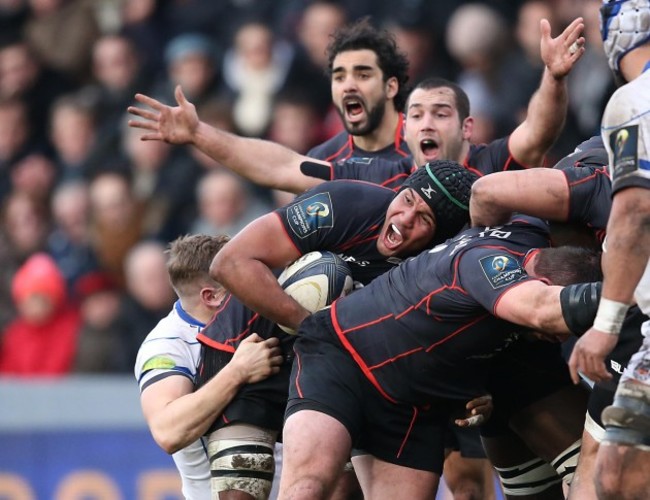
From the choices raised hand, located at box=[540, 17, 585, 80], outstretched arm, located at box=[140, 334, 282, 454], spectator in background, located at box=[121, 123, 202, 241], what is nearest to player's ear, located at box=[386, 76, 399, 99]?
raised hand, located at box=[540, 17, 585, 80]

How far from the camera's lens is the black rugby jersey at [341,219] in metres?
6.13

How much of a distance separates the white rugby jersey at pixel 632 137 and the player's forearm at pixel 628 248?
0.24 feet

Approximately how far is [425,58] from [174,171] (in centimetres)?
232

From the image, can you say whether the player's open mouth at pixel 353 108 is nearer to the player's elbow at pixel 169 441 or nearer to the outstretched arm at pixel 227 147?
the outstretched arm at pixel 227 147

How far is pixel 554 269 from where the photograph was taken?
5488 millimetres

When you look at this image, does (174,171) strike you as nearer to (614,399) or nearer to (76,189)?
(76,189)

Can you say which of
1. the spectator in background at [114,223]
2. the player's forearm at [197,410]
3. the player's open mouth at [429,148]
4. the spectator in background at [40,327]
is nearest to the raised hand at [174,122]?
the player's open mouth at [429,148]

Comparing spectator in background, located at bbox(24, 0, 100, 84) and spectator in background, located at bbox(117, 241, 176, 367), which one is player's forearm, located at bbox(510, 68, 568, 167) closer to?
spectator in background, located at bbox(117, 241, 176, 367)

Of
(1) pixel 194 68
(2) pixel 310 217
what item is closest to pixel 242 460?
(2) pixel 310 217

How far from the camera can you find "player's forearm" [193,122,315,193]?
740 cm

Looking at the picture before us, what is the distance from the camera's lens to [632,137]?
4941mm

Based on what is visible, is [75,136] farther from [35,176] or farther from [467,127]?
[467,127]

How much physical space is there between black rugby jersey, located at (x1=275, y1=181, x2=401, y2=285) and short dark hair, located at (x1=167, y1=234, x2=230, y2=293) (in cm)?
74

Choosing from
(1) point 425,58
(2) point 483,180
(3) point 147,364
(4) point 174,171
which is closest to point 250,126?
(4) point 174,171
